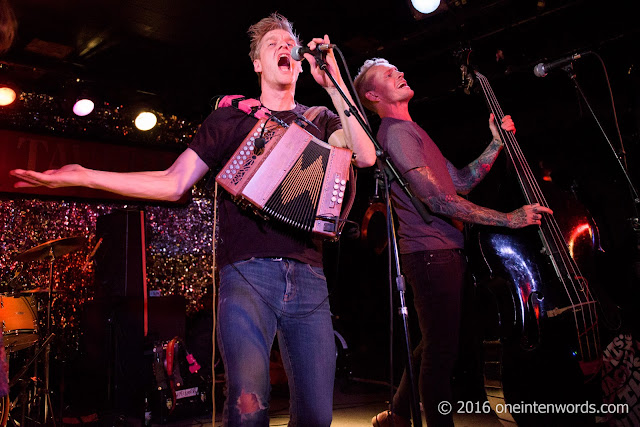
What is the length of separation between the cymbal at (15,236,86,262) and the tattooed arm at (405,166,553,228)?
3896 mm

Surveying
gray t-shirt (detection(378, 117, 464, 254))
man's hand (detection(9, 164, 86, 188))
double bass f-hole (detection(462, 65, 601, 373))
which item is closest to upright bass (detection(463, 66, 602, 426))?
double bass f-hole (detection(462, 65, 601, 373))

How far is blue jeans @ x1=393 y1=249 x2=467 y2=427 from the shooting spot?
9.70 ft

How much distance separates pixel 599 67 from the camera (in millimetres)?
5293

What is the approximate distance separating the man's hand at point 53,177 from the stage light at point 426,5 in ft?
12.4

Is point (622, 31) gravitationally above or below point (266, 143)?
above

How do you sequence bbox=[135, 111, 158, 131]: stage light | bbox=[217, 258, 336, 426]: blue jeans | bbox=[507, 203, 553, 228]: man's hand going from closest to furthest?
bbox=[217, 258, 336, 426]: blue jeans → bbox=[507, 203, 553, 228]: man's hand → bbox=[135, 111, 158, 131]: stage light

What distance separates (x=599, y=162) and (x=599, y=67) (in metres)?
0.99

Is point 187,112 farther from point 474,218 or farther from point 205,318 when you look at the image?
point 474,218

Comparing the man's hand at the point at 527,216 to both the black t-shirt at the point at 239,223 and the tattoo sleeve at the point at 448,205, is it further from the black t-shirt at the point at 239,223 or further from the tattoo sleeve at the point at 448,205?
the black t-shirt at the point at 239,223

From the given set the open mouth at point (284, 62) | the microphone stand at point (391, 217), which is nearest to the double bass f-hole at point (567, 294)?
the microphone stand at point (391, 217)

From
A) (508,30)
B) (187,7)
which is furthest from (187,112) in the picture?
(508,30)

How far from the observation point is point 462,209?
3.15 meters

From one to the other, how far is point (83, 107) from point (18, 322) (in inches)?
131

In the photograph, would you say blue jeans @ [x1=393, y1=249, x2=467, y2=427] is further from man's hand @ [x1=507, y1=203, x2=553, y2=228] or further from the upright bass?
man's hand @ [x1=507, y1=203, x2=553, y2=228]
